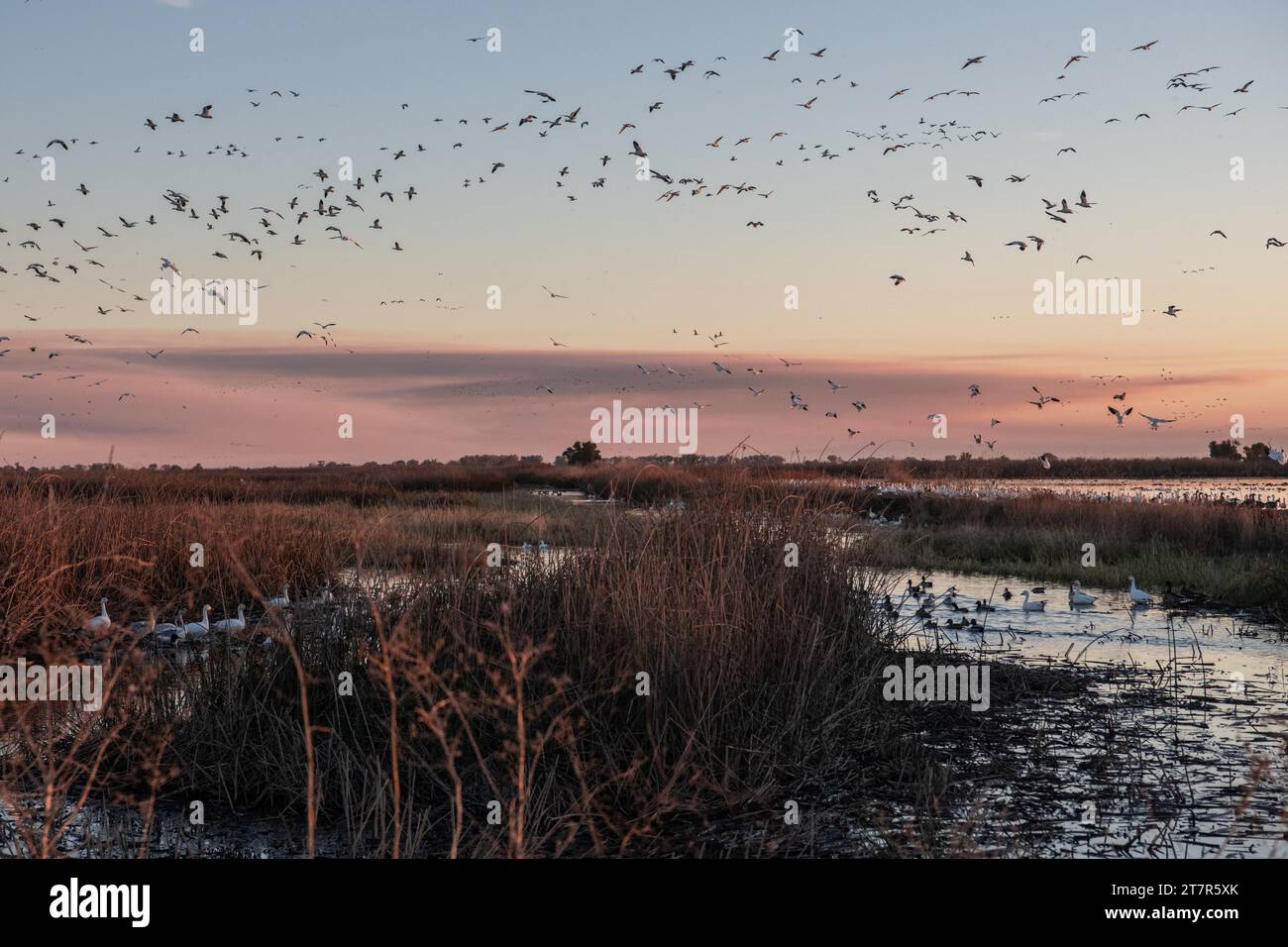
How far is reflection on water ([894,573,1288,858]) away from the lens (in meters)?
5.62

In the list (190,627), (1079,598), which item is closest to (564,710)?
(190,627)

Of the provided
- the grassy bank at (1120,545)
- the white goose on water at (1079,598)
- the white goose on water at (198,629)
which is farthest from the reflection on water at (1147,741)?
the white goose on water at (198,629)

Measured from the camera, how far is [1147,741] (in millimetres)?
7473

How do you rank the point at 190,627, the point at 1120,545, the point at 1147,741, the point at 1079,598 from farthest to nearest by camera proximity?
1. the point at 1120,545
2. the point at 1079,598
3. the point at 190,627
4. the point at 1147,741

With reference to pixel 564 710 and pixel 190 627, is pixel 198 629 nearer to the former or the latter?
pixel 190 627

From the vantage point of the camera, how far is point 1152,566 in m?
17.5

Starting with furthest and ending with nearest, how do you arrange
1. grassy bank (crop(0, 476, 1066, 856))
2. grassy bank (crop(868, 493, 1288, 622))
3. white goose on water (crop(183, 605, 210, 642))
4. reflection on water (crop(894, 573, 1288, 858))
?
grassy bank (crop(868, 493, 1288, 622)), white goose on water (crop(183, 605, 210, 642)), grassy bank (crop(0, 476, 1066, 856)), reflection on water (crop(894, 573, 1288, 858))

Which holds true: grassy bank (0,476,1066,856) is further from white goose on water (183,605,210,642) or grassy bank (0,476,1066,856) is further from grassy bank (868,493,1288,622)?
grassy bank (868,493,1288,622)

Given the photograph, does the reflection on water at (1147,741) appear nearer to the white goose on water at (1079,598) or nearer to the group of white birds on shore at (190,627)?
the white goose on water at (1079,598)

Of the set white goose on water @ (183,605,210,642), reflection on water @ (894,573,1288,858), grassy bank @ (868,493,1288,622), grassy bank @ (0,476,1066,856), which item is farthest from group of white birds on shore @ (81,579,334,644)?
grassy bank @ (868,493,1288,622)

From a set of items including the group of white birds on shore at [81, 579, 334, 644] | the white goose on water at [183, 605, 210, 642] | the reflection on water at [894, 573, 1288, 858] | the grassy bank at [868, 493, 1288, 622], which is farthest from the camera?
the grassy bank at [868, 493, 1288, 622]

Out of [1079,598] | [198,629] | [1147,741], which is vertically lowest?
[1147,741]

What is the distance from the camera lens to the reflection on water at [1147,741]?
5617mm

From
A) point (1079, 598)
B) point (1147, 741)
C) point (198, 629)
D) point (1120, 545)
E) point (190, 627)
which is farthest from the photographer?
point (1120, 545)
